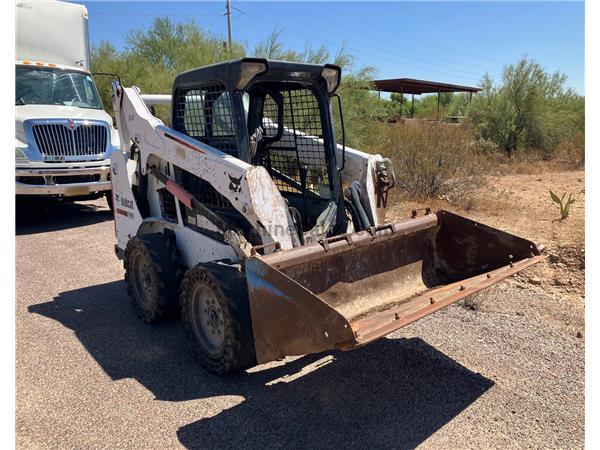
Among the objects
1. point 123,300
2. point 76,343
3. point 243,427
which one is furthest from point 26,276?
point 243,427

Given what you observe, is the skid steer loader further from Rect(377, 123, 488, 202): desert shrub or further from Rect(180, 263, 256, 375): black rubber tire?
Rect(377, 123, 488, 202): desert shrub

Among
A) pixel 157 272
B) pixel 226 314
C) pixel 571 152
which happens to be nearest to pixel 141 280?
pixel 157 272

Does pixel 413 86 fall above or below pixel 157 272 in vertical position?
above

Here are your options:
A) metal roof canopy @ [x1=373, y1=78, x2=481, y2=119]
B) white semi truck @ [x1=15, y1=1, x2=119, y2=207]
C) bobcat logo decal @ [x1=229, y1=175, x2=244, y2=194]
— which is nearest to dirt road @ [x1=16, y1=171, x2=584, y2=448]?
bobcat logo decal @ [x1=229, y1=175, x2=244, y2=194]

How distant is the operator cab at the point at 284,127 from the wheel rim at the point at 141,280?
33.4 inches

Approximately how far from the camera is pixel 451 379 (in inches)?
145

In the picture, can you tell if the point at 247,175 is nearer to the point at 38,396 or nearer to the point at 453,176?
the point at 38,396

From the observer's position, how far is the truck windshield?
9234 millimetres

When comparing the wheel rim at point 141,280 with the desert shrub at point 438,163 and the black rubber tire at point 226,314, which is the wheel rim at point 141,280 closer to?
the black rubber tire at point 226,314

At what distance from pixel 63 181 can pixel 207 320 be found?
638 centimetres

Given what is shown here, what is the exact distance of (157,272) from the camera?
442 centimetres

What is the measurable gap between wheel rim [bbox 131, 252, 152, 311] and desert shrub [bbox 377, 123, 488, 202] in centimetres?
699

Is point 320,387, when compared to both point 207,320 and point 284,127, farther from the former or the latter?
point 284,127

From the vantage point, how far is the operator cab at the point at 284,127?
409 centimetres
